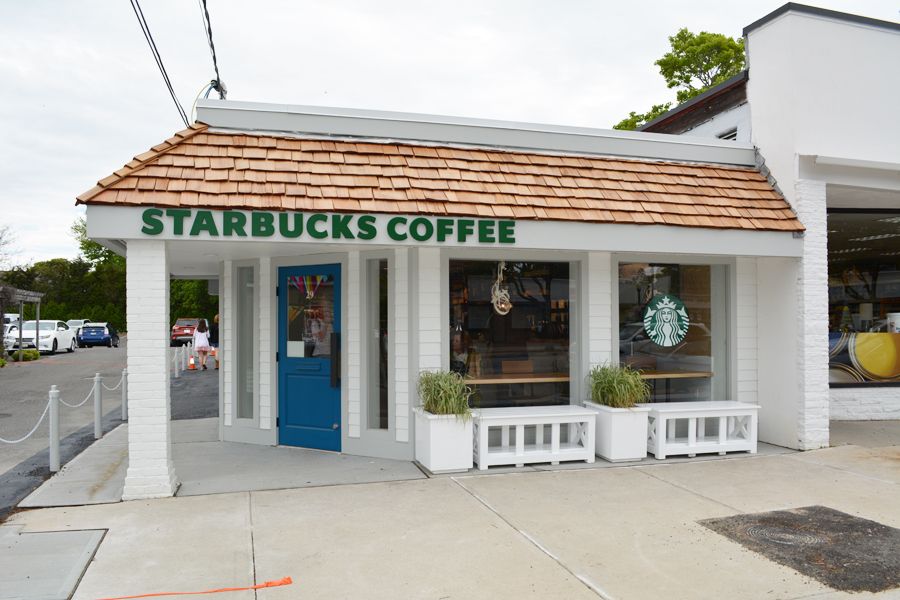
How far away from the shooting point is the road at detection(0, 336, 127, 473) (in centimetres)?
861

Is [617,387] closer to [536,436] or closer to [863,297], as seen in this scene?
[536,436]

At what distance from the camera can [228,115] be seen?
267 inches


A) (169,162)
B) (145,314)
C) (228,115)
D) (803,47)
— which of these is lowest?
(145,314)

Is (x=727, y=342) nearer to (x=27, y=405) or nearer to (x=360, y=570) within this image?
(x=360, y=570)

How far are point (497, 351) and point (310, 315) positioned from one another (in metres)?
2.36

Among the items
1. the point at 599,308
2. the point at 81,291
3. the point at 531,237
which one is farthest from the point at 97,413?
Result: the point at 81,291

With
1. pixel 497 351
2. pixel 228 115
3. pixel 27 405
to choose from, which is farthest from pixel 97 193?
pixel 27 405

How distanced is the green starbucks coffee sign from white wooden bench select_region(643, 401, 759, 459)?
281cm

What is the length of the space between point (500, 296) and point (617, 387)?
5.66 feet

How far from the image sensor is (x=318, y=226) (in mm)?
6004

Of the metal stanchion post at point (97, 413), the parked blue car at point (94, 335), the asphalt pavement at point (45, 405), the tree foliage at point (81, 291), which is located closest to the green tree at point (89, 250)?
the tree foliage at point (81, 291)

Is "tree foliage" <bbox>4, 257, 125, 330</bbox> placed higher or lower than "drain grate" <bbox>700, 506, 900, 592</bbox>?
higher

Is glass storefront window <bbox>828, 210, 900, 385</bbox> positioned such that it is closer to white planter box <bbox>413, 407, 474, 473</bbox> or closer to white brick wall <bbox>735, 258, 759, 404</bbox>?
white brick wall <bbox>735, 258, 759, 404</bbox>

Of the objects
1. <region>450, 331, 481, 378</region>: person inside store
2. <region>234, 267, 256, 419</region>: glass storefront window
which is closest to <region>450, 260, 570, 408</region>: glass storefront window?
<region>450, 331, 481, 378</region>: person inside store
